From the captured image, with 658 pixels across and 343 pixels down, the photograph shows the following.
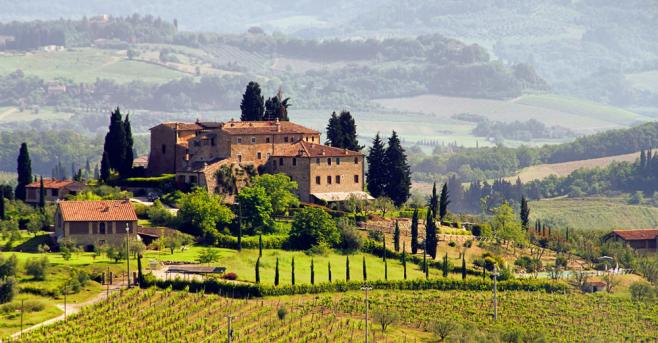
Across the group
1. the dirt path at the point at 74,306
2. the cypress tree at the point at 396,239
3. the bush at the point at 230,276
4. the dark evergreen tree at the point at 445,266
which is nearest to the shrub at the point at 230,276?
the bush at the point at 230,276

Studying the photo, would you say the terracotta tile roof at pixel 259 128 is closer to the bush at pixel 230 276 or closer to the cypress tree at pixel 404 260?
the cypress tree at pixel 404 260

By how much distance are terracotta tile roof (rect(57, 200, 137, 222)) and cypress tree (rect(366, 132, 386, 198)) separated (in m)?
27.6

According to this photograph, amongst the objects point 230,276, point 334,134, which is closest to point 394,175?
point 334,134

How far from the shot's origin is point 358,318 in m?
98.9

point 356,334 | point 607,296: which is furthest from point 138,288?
point 607,296

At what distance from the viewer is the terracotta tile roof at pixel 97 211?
114062 mm

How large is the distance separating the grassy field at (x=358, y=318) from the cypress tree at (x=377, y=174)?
27.7 m

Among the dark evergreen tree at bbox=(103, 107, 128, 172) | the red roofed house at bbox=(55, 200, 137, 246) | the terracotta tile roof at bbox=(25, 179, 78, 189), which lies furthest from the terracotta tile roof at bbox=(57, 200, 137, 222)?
the dark evergreen tree at bbox=(103, 107, 128, 172)

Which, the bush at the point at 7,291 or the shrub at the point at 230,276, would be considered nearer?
the bush at the point at 7,291

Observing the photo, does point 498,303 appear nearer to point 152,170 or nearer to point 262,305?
point 262,305

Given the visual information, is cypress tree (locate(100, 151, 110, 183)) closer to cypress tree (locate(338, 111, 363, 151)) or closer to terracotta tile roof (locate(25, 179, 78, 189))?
terracotta tile roof (locate(25, 179, 78, 189))

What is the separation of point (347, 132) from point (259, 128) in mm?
11240

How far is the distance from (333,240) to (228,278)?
17.2 m

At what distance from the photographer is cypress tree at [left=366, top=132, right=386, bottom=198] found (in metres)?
138
